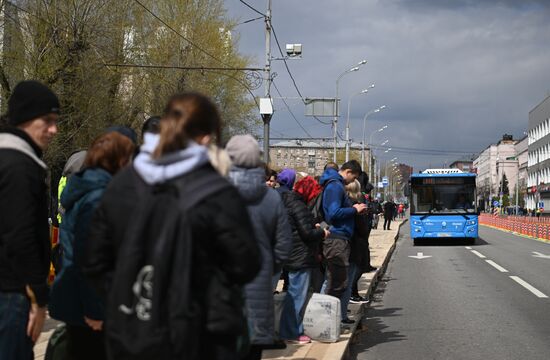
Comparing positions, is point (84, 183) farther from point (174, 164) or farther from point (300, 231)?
point (300, 231)

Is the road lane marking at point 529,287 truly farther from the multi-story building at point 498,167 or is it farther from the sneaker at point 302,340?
the multi-story building at point 498,167

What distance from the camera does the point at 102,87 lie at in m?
20.4

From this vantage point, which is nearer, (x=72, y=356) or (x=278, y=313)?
(x=72, y=356)

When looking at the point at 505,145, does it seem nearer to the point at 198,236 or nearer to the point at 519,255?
the point at 519,255

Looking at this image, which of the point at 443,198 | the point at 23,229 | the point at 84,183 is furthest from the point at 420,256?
the point at 23,229

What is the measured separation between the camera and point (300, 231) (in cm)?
696

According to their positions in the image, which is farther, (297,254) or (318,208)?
(318,208)

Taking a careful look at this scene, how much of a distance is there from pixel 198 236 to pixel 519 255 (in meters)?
23.5

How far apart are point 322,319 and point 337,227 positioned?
104cm

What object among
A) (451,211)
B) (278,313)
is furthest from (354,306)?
(451,211)

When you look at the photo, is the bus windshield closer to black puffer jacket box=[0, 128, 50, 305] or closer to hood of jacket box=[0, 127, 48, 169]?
hood of jacket box=[0, 127, 48, 169]

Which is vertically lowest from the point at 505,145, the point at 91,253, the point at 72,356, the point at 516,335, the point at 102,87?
the point at 516,335

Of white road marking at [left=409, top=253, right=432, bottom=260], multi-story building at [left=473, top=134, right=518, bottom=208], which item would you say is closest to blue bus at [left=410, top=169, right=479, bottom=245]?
white road marking at [left=409, top=253, right=432, bottom=260]

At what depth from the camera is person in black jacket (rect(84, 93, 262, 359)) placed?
276cm
